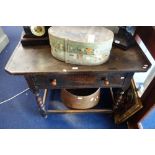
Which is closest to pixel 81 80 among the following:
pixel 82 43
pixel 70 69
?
pixel 70 69

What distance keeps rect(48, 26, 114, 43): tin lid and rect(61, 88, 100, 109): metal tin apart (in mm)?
529

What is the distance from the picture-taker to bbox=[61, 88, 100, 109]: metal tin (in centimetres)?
118

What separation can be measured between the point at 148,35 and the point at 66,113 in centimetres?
87

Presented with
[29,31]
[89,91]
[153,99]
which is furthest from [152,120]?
[29,31]

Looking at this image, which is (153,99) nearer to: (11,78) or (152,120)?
(152,120)

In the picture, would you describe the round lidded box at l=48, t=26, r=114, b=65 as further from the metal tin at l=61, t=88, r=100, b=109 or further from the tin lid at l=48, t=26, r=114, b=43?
the metal tin at l=61, t=88, r=100, b=109

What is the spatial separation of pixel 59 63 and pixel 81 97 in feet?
1.34

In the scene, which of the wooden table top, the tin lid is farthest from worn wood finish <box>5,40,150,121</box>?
the tin lid

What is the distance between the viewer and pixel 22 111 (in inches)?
55.2

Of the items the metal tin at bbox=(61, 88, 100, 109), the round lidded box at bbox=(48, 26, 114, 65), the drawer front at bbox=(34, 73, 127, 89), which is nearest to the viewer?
the round lidded box at bbox=(48, 26, 114, 65)

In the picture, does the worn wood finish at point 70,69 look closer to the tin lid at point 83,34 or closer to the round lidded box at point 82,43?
the round lidded box at point 82,43

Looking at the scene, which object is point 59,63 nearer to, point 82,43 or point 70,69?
point 70,69

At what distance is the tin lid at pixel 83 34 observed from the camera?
28.8 inches

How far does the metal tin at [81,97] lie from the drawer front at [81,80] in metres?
0.25
